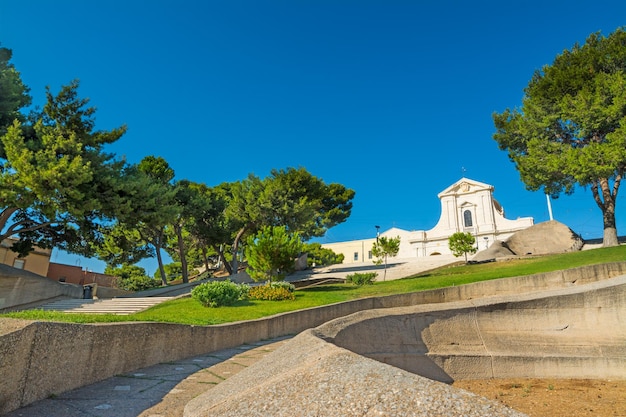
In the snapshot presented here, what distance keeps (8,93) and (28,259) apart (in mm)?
18710

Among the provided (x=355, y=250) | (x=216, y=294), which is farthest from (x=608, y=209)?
(x=355, y=250)

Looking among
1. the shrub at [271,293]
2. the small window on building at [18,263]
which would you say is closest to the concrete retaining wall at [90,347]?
the shrub at [271,293]

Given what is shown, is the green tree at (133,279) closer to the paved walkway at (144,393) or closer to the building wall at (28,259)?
the building wall at (28,259)

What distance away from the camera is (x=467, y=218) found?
52.8 metres

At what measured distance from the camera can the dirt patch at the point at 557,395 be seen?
7156 mm

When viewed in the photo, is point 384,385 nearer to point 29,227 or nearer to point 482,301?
point 482,301

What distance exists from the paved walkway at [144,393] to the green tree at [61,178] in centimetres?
1121

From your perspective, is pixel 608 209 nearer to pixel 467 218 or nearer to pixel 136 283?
pixel 467 218

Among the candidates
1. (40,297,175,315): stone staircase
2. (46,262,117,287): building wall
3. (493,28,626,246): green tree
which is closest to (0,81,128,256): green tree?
(40,297,175,315): stone staircase

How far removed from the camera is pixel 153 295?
20547 millimetres

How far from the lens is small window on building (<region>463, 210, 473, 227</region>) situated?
172 ft

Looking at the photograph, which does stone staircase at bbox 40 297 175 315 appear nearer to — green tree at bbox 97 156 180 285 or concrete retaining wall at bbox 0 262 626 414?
green tree at bbox 97 156 180 285

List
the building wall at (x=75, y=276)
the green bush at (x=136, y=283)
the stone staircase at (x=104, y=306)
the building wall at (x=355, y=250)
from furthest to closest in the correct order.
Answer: the building wall at (x=355, y=250), the building wall at (x=75, y=276), the green bush at (x=136, y=283), the stone staircase at (x=104, y=306)

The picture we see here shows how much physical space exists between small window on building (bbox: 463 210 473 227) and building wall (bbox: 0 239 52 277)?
49.2 meters
